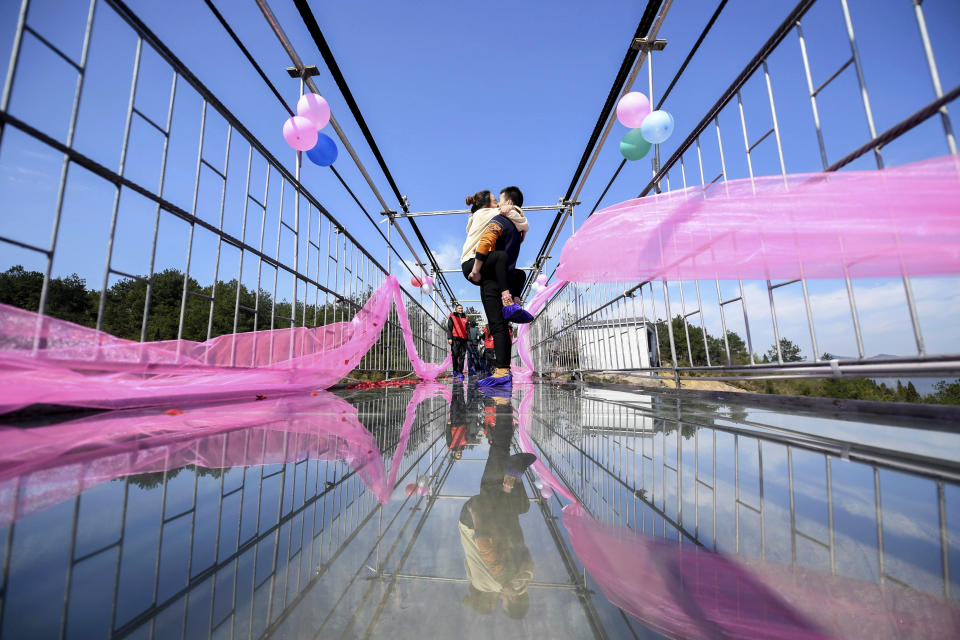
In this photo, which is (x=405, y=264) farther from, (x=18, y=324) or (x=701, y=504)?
(x=701, y=504)

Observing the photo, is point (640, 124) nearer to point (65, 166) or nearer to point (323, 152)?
point (323, 152)

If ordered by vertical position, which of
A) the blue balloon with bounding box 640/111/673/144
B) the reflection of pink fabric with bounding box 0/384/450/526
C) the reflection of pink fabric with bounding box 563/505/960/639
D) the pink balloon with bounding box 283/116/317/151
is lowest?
the reflection of pink fabric with bounding box 563/505/960/639

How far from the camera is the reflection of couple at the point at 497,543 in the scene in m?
0.38

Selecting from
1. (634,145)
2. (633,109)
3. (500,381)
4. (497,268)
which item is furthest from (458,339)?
(633,109)

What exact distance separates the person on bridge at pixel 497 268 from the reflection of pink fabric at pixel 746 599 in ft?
8.81

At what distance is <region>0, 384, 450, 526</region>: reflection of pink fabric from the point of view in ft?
2.27

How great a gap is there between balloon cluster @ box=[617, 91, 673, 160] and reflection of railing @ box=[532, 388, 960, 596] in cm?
256

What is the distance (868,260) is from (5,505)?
7.05ft

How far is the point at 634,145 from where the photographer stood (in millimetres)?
3461

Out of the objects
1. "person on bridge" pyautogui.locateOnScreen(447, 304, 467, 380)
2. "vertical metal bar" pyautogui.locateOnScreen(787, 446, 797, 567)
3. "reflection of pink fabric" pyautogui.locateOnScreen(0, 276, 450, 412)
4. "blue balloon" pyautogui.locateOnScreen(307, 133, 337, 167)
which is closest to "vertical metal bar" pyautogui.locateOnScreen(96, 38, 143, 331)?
"reflection of pink fabric" pyautogui.locateOnScreen(0, 276, 450, 412)

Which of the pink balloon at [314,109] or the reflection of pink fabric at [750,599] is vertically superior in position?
the pink balloon at [314,109]

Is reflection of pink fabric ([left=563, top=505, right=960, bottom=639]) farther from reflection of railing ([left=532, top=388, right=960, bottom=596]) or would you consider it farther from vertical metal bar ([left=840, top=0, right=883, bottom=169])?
vertical metal bar ([left=840, top=0, right=883, bottom=169])

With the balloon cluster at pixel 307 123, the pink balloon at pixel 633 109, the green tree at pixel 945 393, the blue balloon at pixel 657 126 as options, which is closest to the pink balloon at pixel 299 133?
the balloon cluster at pixel 307 123

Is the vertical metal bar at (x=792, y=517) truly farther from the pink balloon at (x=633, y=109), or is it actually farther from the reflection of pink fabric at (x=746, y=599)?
the pink balloon at (x=633, y=109)
